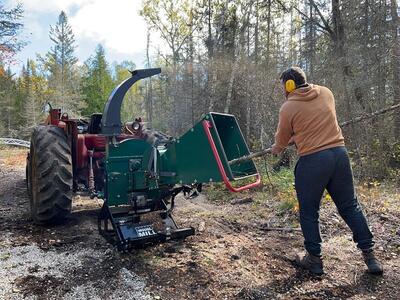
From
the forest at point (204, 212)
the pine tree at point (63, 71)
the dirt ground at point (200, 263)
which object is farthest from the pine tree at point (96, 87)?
the dirt ground at point (200, 263)

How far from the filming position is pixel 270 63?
15422 millimetres

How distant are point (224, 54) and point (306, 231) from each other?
16.2 meters

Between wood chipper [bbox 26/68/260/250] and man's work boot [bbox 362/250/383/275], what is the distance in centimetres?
122

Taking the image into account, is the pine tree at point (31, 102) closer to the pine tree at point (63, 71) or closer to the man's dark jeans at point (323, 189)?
the pine tree at point (63, 71)

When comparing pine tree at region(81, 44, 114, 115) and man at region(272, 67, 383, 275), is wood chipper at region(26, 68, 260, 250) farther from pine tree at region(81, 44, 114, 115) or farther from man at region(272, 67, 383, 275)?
pine tree at region(81, 44, 114, 115)

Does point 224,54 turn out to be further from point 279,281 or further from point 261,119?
point 279,281

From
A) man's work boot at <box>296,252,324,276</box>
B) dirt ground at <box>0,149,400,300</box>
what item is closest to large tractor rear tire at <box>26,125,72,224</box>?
dirt ground at <box>0,149,400,300</box>

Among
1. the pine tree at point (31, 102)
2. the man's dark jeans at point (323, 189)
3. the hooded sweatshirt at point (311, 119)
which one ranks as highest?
the pine tree at point (31, 102)

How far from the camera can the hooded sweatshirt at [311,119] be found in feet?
Result: 11.3

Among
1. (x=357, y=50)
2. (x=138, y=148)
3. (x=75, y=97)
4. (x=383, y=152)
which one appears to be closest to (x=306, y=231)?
(x=138, y=148)

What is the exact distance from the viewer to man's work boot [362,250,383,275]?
3384mm

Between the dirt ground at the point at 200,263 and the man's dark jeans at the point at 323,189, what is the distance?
0.33 metres

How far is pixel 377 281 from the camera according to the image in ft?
10.8

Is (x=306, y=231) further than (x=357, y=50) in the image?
No
